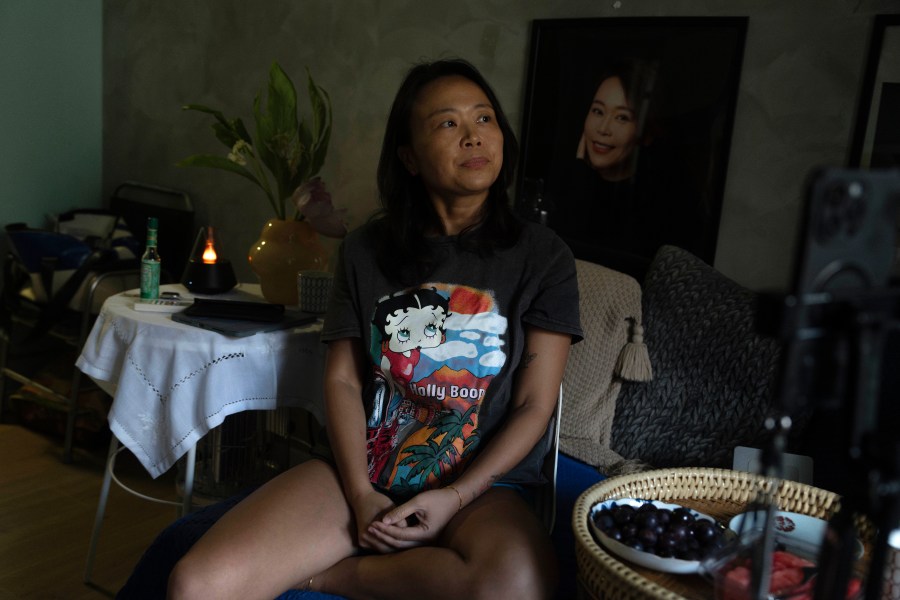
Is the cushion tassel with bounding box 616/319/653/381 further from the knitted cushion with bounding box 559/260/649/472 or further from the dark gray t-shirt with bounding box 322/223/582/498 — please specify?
the dark gray t-shirt with bounding box 322/223/582/498

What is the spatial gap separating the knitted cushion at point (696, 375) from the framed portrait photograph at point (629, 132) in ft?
0.64

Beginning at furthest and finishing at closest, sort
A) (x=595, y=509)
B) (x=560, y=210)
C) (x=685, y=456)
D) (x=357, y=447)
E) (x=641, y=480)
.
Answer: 1. (x=560, y=210)
2. (x=685, y=456)
3. (x=357, y=447)
4. (x=641, y=480)
5. (x=595, y=509)

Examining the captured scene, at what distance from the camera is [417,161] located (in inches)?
65.4

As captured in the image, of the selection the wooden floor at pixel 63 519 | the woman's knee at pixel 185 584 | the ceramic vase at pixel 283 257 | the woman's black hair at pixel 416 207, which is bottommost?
the wooden floor at pixel 63 519

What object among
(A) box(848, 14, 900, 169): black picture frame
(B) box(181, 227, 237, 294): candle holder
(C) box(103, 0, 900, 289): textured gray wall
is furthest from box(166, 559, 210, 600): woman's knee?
Answer: (A) box(848, 14, 900, 169): black picture frame

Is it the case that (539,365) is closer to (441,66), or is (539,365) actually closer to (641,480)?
(641,480)

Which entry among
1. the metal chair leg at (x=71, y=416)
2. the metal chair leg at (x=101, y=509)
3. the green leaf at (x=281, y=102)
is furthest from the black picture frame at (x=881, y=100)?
the metal chair leg at (x=71, y=416)

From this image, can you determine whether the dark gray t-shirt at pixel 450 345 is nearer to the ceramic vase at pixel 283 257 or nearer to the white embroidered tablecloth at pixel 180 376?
the white embroidered tablecloth at pixel 180 376

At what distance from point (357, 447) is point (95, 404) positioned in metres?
Result: 1.74

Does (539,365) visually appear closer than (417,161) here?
Yes

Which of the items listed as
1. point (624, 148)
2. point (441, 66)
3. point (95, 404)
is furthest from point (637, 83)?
point (95, 404)

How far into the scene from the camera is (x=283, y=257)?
85.3 inches

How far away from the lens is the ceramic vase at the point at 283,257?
7.12 ft

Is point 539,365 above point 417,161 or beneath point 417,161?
beneath
